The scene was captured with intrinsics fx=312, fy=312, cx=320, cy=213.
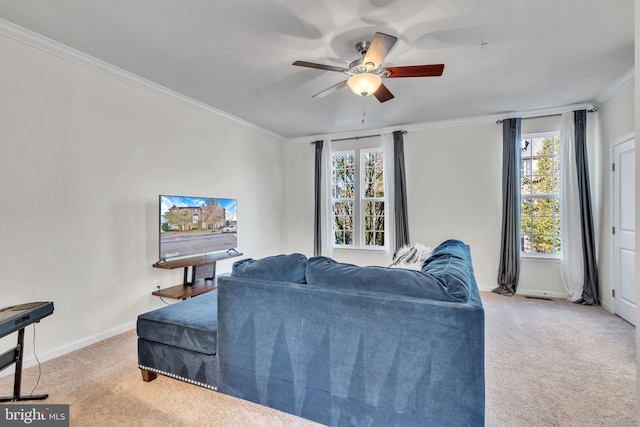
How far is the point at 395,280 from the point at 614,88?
13.3 feet

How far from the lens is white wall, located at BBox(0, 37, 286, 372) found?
247 cm

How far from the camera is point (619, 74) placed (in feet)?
11.0

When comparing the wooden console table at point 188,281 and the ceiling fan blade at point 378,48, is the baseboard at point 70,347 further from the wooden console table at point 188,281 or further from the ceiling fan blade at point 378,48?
the ceiling fan blade at point 378,48

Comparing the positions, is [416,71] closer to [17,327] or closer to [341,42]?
[341,42]

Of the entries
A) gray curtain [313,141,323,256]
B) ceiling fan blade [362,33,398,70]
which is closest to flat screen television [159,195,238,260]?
gray curtain [313,141,323,256]

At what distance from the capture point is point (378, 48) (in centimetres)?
224

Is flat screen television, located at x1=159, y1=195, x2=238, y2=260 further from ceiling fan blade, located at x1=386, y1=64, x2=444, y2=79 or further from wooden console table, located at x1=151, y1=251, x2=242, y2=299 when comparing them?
ceiling fan blade, located at x1=386, y1=64, x2=444, y2=79

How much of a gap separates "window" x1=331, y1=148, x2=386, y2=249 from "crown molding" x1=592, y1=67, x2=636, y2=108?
116 inches

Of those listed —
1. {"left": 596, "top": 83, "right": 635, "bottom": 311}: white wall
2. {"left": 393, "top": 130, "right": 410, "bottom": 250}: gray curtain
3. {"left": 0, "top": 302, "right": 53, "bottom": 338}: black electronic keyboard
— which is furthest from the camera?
{"left": 393, "top": 130, "right": 410, "bottom": 250}: gray curtain

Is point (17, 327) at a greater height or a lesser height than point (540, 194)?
lesser

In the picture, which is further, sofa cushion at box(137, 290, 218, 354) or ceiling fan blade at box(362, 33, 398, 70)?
ceiling fan blade at box(362, 33, 398, 70)

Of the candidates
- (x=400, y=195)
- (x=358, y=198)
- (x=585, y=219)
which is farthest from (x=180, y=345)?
(x=585, y=219)

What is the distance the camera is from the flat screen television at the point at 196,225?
11.3 ft

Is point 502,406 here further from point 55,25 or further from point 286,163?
point 286,163
